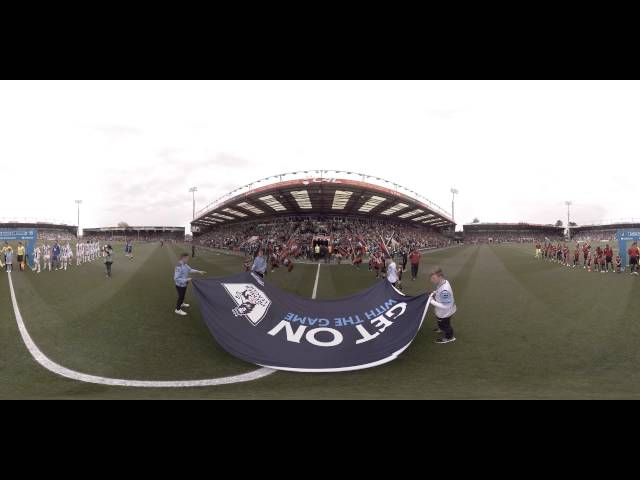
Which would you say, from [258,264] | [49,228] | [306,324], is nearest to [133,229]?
[49,228]

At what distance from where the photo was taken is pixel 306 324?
17.9 feet

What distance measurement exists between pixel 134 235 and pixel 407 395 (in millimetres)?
89179

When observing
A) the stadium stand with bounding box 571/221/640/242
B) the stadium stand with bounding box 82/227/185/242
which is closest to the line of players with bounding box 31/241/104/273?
the stadium stand with bounding box 82/227/185/242

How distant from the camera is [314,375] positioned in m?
4.41

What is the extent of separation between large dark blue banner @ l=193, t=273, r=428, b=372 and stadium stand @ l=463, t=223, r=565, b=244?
275 feet

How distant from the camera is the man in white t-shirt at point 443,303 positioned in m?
5.48

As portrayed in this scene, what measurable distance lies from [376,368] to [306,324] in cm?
159

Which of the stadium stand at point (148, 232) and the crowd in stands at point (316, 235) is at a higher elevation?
the stadium stand at point (148, 232)

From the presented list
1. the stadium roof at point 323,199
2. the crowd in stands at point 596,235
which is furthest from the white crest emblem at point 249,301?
the crowd in stands at point 596,235

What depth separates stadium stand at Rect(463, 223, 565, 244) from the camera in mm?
78750

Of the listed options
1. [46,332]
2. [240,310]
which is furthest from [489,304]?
[46,332]

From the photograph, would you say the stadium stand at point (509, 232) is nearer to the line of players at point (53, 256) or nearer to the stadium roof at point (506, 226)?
the stadium roof at point (506, 226)

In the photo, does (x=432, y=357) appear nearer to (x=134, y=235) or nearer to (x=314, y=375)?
(x=314, y=375)

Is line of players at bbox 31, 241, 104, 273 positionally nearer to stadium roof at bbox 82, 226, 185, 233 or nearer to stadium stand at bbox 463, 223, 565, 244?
stadium roof at bbox 82, 226, 185, 233
